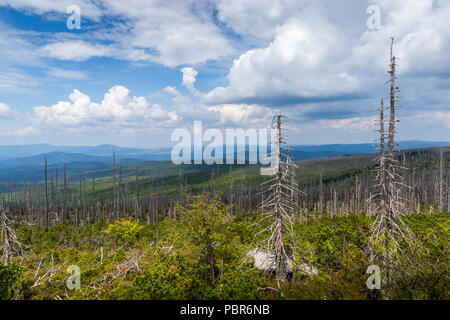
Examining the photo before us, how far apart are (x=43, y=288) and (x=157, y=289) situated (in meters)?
7.13

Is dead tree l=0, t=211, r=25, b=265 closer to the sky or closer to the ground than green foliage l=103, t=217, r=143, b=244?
closer to the sky

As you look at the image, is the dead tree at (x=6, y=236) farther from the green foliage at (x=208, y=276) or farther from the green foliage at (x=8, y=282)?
the green foliage at (x=8, y=282)

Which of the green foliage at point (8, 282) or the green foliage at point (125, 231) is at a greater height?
the green foliage at point (8, 282)

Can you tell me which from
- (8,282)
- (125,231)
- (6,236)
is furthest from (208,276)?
(125,231)

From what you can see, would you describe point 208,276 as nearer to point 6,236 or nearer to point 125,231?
point 6,236

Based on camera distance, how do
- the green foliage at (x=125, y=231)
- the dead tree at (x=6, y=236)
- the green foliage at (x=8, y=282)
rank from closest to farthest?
the green foliage at (x=8, y=282) < the dead tree at (x=6, y=236) < the green foliage at (x=125, y=231)

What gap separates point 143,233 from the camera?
27594mm

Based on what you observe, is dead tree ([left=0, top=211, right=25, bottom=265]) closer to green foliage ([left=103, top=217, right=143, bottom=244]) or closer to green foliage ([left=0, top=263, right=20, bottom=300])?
green foliage ([left=0, top=263, right=20, bottom=300])

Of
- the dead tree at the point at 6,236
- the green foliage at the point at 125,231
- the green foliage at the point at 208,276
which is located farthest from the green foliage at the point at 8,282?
the green foliage at the point at 125,231

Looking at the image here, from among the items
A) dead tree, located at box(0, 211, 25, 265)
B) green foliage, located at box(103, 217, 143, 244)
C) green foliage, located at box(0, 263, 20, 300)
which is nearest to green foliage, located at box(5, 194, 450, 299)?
green foliage, located at box(0, 263, 20, 300)

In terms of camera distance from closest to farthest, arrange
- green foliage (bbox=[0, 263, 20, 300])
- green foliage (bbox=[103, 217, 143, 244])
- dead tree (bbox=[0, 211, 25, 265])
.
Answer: green foliage (bbox=[0, 263, 20, 300])
dead tree (bbox=[0, 211, 25, 265])
green foliage (bbox=[103, 217, 143, 244])

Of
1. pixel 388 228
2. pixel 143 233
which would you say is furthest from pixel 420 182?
pixel 143 233

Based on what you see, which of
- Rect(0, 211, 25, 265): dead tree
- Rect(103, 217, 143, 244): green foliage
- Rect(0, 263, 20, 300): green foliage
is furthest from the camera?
Rect(103, 217, 143, 244): green foliage
